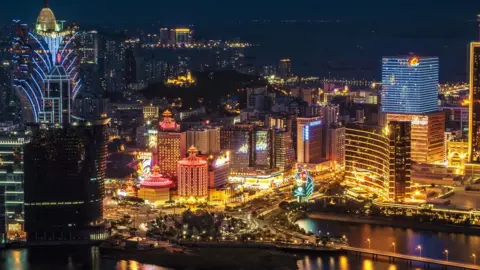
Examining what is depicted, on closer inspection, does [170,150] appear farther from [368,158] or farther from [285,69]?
[285,69]

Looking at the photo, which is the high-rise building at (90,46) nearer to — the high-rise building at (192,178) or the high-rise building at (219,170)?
the high-rise building at (219,170)

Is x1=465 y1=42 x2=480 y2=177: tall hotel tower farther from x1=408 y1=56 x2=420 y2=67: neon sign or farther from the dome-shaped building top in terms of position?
the dome-shaped building top

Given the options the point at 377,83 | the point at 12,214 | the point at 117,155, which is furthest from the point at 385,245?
the point at 377,83

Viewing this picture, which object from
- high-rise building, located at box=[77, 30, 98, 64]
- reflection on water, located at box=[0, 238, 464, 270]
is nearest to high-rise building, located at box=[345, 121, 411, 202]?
reflection on water, located at box=[0, 238, 464, 270]

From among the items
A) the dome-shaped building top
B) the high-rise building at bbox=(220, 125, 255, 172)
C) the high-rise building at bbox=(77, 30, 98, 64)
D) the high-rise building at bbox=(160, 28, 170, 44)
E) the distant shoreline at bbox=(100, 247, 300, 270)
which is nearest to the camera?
the distant shoreline at bbox=(100, 247, 300, 270)

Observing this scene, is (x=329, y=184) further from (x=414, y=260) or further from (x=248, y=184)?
(x=414, y=260)

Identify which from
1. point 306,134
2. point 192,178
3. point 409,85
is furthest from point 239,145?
point 409,85
